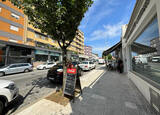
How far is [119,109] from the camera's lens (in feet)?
8.07

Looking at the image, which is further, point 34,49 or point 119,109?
point 34,49

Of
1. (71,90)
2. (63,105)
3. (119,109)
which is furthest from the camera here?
(71,90)

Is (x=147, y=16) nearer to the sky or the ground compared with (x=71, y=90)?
nearer to the sky

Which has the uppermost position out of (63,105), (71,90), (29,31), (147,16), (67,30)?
(29,31)

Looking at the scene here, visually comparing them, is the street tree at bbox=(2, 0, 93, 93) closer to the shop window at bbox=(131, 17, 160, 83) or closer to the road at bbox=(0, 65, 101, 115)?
the shop window at bbox=(131, 17, 160, 83)

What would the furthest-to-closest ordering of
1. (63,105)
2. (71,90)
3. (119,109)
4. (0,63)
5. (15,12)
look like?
(15,12)
(0,63)
(71,90)
(63,105)
(119,109)

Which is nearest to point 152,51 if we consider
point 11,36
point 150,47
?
point 150,47

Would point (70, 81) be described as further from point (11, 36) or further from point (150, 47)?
point (11, 36)

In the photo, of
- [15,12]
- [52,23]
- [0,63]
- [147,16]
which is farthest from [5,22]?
[147,16]

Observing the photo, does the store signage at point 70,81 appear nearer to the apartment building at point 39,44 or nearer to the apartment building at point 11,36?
the apartment building at point 11,36

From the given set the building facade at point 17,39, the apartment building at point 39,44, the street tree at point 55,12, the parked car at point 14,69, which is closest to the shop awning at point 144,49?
the street tree at point 55,12

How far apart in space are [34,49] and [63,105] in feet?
60.7

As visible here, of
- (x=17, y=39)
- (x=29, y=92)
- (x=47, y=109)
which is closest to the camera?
(x=47, y=109)

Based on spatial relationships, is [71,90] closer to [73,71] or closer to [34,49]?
[73,71]
